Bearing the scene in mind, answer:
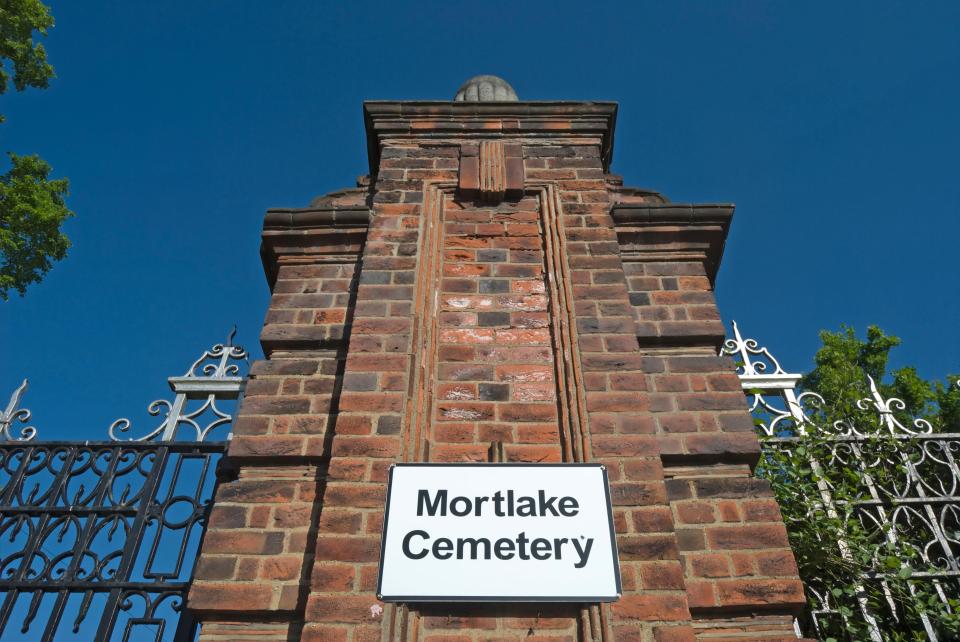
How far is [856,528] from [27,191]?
10270 mm

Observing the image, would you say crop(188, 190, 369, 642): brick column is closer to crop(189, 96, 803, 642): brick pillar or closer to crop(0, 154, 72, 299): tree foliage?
crop(189, 96, 803, 642): brick pillar

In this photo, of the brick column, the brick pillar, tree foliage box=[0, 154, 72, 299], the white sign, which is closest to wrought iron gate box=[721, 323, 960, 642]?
the brick pillar

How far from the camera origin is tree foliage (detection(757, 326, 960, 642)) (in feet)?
10.8

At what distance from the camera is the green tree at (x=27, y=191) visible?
27.8 ft

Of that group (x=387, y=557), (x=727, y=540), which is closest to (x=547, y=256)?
(x=727, y=540)

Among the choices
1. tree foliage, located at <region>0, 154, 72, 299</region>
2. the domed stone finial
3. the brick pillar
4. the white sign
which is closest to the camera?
the white sign

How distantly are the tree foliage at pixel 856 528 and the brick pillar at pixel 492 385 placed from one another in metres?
1.40

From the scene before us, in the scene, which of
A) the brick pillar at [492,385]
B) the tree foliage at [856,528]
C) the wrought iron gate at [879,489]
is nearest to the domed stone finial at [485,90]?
the brick pillar at [492,385]

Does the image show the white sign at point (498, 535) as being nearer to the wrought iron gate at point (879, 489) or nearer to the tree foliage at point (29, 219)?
the wrought iron gate at point (879, 489)

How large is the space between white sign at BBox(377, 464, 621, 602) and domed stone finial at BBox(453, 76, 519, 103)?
10.7 ft

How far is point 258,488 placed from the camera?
242cm

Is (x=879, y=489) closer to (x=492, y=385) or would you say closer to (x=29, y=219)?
(x=492, y=385)

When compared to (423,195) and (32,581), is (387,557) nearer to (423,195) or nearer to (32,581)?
(423,195)

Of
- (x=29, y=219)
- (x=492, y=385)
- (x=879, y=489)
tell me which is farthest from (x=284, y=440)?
(x=29, y=219)
